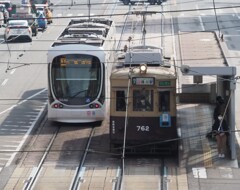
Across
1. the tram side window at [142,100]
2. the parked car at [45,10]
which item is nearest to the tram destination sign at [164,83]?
the tram side window at [142,100]

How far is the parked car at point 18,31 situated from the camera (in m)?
49.5

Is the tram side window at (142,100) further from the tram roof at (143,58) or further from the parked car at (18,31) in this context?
the parked car at (18,31)

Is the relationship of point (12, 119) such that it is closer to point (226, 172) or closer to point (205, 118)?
point (205, 118)

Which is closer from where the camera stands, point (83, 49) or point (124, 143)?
point (124, 143)

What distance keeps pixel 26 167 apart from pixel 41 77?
1556cm

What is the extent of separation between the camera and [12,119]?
29.2 metres

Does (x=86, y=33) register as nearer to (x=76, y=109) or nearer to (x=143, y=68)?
(x=76, y=109)

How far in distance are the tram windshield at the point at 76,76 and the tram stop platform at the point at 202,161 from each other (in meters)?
3.18

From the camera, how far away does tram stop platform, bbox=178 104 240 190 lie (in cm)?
2127

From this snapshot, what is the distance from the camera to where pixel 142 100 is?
2317 centimetres

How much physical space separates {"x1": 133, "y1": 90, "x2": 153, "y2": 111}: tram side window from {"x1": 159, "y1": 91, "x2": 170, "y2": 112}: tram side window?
25cm

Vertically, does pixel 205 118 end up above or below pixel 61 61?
below

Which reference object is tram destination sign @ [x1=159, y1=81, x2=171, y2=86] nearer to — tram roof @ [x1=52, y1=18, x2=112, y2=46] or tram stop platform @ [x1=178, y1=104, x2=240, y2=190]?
tram stop platform @ [x1=178, y1=104, x2=240, y2=190]

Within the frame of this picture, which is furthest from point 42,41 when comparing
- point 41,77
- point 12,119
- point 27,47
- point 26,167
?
point 26,167
